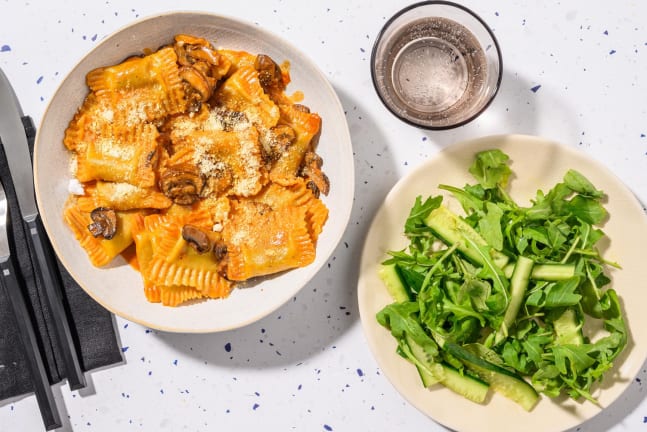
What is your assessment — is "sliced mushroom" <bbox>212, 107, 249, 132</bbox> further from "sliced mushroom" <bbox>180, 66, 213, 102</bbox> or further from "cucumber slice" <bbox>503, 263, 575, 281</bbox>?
"cucumber slice" <bbox>503, 263, 575, 281</bbox>

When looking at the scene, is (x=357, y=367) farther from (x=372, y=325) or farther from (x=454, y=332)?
(x=454, y=332)

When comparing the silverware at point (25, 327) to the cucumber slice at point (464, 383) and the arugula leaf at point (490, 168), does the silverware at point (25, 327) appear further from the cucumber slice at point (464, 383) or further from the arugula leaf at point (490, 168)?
the arugula leaf at point (490, 168)

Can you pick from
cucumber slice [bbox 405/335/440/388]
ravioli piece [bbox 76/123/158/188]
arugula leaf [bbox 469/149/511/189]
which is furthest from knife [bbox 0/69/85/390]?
arugula leaf [bbox 469/149/511/189]

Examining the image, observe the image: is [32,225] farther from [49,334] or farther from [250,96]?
[250,96]

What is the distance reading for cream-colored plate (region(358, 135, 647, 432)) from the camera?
6.75 ft

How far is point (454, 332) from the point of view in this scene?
201 cm

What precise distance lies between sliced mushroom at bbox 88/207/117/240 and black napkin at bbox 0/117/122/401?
1.20 feet

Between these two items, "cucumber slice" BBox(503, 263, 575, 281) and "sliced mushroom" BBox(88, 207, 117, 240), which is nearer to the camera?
"sliced mushroom" BBox(88, 207, 117, 240)

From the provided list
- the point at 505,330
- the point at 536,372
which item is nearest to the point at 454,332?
the point at 505,330

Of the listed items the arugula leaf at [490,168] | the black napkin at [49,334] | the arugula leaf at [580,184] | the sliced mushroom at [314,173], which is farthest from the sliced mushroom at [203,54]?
the arugula leaf at [580,184]

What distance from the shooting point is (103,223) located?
5.94 ft

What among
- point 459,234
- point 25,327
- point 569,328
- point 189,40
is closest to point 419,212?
point 459,234

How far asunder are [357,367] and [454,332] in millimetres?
409

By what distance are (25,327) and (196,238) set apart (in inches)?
28.7
